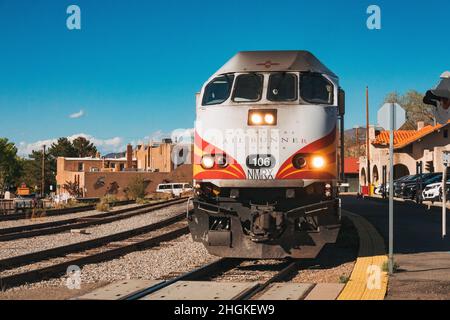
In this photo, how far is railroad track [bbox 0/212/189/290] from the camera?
382 inches

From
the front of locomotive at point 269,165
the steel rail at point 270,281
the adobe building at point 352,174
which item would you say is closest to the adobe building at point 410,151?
the adobe building at point 352,174

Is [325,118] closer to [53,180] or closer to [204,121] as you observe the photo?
[204,121]

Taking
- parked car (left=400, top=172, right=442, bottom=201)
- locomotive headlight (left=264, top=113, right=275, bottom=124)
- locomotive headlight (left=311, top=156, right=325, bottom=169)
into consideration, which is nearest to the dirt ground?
locomotive headlight (left=264, top=113, right=275, bottom=124)

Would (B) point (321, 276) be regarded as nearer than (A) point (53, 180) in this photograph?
Yes

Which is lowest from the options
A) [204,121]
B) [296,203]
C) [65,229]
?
[65,229]

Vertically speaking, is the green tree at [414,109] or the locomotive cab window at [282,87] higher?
the green tree at [414,109]

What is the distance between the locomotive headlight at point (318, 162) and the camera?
10078 mm

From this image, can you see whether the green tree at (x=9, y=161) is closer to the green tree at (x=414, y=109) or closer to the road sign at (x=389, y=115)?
the green tree at (x=414, y=109)

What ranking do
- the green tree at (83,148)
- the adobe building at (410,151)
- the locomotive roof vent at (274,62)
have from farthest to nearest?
the green tree at (83,148) < the adobe building at (410,151) < the locomotive roof vent at (274,62)

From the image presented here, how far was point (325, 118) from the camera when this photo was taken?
1024cm

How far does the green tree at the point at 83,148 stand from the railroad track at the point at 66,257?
119224mm
